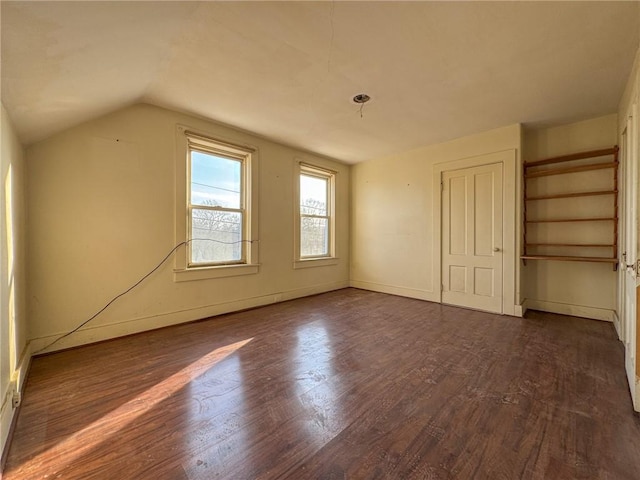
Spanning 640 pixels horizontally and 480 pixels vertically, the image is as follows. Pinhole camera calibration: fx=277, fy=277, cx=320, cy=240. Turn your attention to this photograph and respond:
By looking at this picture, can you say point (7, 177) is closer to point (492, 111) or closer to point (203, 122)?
point (203, 122)

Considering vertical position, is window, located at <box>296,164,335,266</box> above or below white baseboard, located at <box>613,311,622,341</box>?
above

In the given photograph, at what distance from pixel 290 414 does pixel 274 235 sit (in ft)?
10.1

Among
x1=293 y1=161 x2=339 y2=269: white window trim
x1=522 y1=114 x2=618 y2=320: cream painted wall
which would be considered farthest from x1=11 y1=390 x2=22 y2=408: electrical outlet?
x1=522 y1=114 x2=618 y2=320: cream painted wall

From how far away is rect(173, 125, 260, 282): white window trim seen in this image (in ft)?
11.4

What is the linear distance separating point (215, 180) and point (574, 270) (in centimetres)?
515

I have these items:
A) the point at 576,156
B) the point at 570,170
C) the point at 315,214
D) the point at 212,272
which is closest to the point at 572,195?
the point at 570,170

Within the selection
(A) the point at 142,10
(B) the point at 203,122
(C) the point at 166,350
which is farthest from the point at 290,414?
(B) the point at 203,122

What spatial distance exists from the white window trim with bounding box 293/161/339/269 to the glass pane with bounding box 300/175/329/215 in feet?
0.34

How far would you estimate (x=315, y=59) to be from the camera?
93.1 inches

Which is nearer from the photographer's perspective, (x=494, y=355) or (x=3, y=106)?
(x=3, y=106)

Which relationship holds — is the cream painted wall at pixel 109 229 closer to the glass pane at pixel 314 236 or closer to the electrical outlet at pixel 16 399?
the electrical outlet at pixel 16 399

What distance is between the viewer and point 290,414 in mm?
1742

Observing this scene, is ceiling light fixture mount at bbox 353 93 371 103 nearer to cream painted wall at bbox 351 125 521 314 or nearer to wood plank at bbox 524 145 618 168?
cream painted wall at bbox 351 125 521 314

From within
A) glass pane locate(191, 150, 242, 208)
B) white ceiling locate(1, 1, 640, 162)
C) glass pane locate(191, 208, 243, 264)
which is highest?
white ceiling locate(1, 1, 640, 162)
